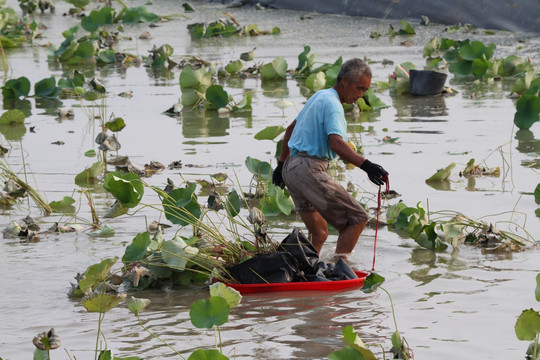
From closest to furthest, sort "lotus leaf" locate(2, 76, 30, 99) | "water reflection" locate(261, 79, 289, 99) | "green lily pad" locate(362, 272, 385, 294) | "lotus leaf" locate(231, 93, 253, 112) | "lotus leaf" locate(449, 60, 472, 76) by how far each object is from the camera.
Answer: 1. "green lily pad" locate(362, 272, 385, 294)
2. "lotus leaf" locate(231, 93, 253, 112)
3. "lotus leaf" locate(2, 76, 30, 99)
4. "water reflection" locate(261, 79, 289, 99)
5. "lotus leaf" locate(449, 60, 472, 76)

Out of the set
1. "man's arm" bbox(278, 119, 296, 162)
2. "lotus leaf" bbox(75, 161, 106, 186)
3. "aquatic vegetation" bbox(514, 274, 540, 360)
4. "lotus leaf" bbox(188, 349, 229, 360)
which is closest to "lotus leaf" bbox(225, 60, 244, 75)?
"lotus leaf" bbox(75, 161, 106, 186)

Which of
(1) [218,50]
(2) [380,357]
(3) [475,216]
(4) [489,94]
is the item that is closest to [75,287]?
(2) [380,357]

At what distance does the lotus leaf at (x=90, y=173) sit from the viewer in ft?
24.5

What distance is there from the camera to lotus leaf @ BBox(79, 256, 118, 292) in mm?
4289

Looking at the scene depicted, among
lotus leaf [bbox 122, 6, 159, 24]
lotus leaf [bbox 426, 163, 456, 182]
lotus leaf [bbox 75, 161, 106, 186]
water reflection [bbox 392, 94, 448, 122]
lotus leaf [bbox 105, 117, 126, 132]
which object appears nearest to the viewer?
lotus leaf [bbox 426, 163, 456, 182]

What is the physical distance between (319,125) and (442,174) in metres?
2.16

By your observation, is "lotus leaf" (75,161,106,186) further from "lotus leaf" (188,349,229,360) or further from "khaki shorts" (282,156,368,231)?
"lotus leaf" (188,349,229,360)

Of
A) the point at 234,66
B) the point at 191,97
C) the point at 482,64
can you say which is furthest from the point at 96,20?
the point at 482,64

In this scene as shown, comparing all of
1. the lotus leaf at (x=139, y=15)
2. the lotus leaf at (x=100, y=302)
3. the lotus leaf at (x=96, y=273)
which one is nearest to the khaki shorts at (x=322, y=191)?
the lotus leaf at (x=96, y=273)

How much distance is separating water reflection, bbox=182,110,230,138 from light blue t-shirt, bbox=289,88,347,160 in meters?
3.81

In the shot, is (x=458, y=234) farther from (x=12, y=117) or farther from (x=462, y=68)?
(x=462, y=68)

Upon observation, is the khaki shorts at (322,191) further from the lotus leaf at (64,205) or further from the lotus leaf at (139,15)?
the lotus leaf at (139,15)

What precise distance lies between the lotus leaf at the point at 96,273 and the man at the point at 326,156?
1.43 meters

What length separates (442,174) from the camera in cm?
725
